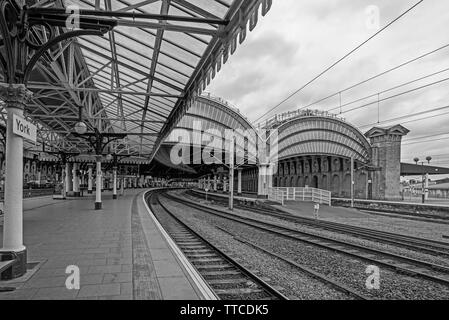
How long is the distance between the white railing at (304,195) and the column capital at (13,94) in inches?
1064

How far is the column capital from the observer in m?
5.62

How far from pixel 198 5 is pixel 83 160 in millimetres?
30204

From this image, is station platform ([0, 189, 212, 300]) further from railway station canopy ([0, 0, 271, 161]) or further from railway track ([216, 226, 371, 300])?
railway station canopy ([0, 0, 271, 161])

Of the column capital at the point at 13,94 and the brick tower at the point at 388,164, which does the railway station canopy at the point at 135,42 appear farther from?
the brick tower at the point at 388,164

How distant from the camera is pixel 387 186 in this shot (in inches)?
1745

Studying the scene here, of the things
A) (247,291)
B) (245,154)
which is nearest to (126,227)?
(247,291)

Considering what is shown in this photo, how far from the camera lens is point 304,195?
35312 millimetres

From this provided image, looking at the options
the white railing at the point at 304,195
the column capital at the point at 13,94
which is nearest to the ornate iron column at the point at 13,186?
the column capital at the point at 13,94

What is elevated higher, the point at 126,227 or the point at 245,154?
the point at 245,154

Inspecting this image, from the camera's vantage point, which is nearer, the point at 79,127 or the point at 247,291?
the point at 247,291

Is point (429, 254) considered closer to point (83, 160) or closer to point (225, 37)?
point (225, 37)

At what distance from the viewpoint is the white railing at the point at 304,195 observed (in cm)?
3268

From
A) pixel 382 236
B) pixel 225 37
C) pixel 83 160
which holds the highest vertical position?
pixel 225 37

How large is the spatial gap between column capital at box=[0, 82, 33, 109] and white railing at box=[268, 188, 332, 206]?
1064 inches
